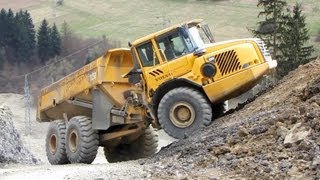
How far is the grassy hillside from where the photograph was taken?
5952 cm

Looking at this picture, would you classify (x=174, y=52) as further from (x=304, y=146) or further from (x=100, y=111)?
(x=304, y=146)

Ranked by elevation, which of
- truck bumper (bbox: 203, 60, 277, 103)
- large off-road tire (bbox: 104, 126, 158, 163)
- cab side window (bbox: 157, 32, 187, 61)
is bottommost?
large off-road tire (bbox: 104, 126, 158, 163)

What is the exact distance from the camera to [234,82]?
1263cm

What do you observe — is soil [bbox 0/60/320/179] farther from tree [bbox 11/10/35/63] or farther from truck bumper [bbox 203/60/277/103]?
tree [bbox 11/10/35/63]

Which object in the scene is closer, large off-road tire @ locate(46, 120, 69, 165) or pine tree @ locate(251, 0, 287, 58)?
large off-road tire @ locate(46, 120, 69, 165)

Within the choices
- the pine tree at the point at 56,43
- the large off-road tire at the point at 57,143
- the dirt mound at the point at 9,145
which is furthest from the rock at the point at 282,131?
the pine tree at the point at 56,43

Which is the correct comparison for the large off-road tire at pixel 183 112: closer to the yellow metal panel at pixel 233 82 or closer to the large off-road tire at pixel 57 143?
the yellow metal panel at pixel 233 82

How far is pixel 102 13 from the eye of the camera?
6906 cm

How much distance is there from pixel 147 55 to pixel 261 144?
481 cm

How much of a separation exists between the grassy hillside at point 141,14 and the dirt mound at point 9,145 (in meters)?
35.5

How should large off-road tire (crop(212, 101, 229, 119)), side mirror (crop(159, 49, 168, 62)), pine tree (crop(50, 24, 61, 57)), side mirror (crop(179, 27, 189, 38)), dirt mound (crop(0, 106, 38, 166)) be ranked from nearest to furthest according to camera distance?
side mirror (crop(179, 27, 189, 38)) → side mirror (crop(159, 49, 168, 62)) → large off-road tire (crop(212, 101, 229, 119)) → dirt mound (crop(0, 106, 38, 166)) → pine tree (crop(50, 24, 61, 57))

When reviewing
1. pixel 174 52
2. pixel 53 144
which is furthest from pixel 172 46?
pixel 53 144

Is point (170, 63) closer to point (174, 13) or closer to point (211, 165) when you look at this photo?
point (211, 165)

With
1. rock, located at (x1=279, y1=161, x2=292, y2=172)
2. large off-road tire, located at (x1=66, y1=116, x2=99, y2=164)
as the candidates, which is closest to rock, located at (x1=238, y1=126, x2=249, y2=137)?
rock, located at (x1=279, y1=161, x2=292, y2=172)
